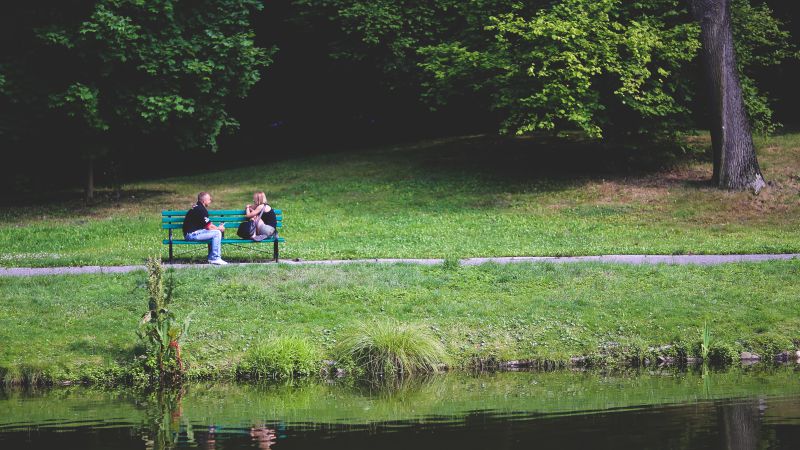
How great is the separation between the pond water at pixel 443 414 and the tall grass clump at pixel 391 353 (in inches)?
15.8

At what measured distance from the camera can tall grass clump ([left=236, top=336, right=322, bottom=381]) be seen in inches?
599

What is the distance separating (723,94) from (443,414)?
18.2m

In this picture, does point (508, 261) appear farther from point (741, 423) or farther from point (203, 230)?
point (741, 423)

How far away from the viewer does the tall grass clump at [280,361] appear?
1523 cm

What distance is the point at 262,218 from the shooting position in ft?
67.8

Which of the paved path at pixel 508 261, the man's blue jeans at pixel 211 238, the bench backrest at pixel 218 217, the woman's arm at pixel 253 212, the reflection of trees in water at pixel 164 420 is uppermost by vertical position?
the woman's arm at pixel 253 212

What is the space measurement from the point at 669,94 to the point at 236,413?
21125 millimetres

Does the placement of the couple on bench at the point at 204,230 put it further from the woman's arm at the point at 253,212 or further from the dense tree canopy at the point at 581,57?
the dense tree canopy at the point at 581,57

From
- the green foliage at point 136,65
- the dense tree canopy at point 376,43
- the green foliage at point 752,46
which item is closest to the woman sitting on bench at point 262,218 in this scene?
the green foliage at point 136,65

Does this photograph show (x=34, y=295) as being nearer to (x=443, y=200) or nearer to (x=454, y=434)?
(x=454, y=434)

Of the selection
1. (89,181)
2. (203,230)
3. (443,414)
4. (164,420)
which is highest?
(89,181)

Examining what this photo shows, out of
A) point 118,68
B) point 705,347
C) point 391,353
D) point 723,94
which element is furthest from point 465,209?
point 391,353

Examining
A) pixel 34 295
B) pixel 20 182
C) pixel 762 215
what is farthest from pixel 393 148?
pixel 34 295

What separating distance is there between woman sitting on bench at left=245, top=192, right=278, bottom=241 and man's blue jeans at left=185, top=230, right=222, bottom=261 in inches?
28.6
